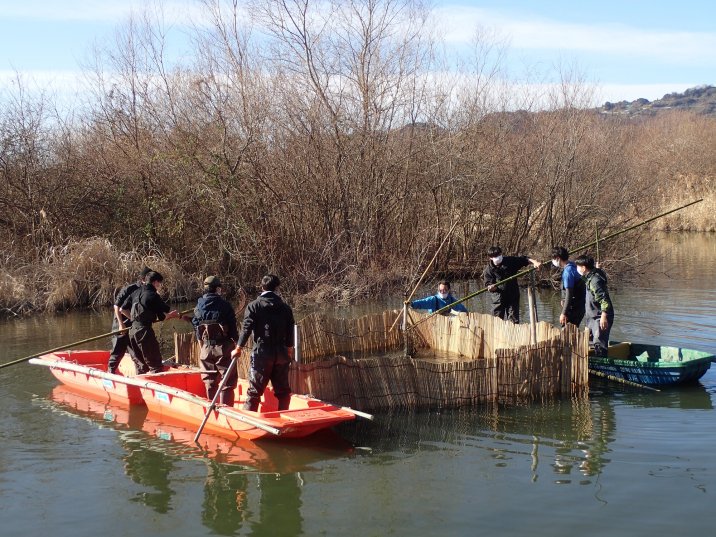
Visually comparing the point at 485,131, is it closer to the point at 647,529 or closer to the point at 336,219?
the point at 336,219

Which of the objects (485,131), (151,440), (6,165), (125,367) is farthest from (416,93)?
(151,440)

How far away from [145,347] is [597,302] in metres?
5.91

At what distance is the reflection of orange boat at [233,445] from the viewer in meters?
8.36

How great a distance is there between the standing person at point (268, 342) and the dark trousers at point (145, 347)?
7.78ft

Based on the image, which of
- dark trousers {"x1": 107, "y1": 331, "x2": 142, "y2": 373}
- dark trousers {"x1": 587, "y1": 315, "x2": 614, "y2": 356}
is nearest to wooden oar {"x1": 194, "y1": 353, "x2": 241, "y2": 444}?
dark trousers {"x1": 107, "y1": 331, "x2": 142, "y2": 373}

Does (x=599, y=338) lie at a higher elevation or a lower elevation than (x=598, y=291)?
lower

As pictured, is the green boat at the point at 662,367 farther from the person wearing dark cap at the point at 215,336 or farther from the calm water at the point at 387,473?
the person wearing dark cap at the point at 215,336

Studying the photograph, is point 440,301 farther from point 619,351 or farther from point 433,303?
point 619,351

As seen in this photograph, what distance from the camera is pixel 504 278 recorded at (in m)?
12.5

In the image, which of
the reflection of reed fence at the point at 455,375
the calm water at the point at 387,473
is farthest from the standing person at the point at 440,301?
the calm water at the point at 387,473

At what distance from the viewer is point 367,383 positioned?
9.48m

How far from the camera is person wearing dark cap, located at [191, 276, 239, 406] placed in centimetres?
952

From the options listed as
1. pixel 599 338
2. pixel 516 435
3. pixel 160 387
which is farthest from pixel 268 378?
pixel 599 338

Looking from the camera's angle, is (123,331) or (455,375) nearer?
(455,375)
